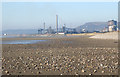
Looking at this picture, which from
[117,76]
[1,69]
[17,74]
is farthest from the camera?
[1,69]

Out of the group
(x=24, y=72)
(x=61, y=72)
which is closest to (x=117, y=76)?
(x=61, y=72)

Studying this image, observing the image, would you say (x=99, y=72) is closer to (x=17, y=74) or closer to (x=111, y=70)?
(x=111, y=70)

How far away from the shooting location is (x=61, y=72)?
7512 millimetres

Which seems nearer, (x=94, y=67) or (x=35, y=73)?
(x=35, y=73)

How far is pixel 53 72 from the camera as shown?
24.7 feet

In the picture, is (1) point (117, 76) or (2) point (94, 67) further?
(2) point (94, 67)

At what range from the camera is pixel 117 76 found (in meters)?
6.81

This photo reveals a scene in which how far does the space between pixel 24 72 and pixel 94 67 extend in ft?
11.5

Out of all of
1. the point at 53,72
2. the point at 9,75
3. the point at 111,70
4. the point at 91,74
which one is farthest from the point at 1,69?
the point at 111,70

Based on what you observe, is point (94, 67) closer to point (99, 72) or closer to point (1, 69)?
point (99, 72)

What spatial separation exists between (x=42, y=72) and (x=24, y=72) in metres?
0.85

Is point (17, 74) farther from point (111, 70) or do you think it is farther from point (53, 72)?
point (111, 70)

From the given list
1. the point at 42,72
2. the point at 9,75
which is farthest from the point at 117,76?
the point at 9,75

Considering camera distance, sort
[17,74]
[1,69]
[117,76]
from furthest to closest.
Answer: [1,69] → [17,74] → [117,76]
